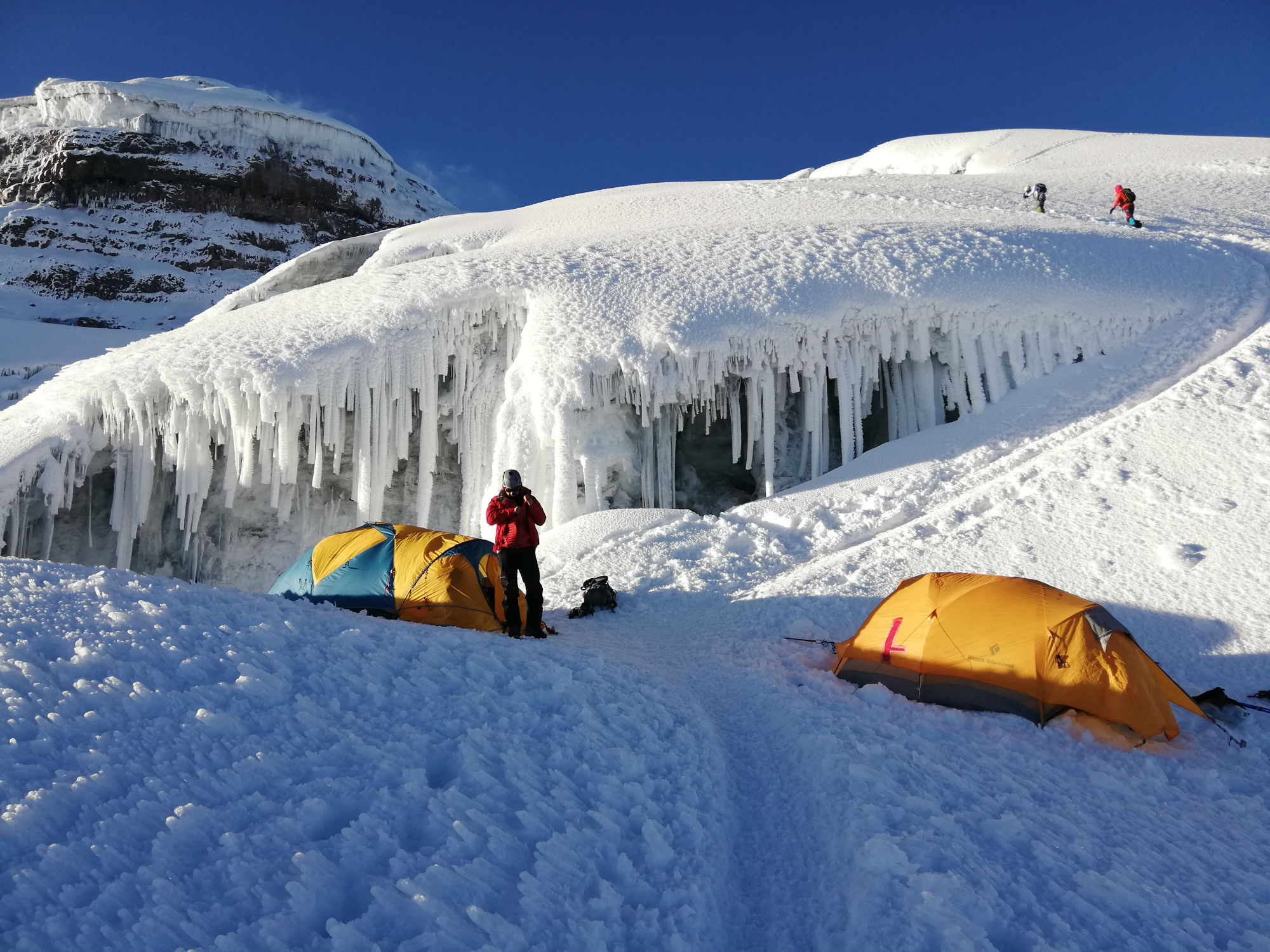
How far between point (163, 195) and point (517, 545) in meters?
60.5

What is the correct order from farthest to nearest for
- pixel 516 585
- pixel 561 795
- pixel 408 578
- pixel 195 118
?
pixel 195 118
pixel 408 578
pixel 516 585
pixel 561 795

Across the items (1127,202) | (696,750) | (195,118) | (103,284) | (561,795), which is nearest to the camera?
(561,795)

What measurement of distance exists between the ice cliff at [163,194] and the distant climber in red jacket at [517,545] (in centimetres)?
3836

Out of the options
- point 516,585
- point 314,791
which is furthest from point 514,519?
point 314,791

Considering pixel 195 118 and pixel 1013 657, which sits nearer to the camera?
pixel 1013 657

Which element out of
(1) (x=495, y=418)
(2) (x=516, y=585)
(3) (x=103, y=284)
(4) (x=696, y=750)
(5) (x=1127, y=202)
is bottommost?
(4) (x=696, y=750)

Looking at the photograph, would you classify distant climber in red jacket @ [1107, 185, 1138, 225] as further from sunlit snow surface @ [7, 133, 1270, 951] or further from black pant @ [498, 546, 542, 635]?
black pant @ [498, 546, 542, 635]

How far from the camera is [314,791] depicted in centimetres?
291

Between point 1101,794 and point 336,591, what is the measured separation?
245 inches

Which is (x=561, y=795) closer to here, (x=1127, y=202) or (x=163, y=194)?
(x=1127, y=202)

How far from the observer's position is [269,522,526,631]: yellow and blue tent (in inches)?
259

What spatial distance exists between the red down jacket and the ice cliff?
38359mm

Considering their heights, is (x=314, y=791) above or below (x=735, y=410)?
below

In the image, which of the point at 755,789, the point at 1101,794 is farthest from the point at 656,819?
the point at 1101,794
